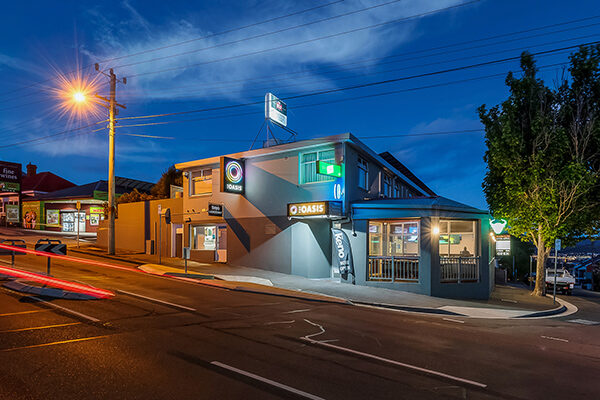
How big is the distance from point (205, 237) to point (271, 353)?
18.5m

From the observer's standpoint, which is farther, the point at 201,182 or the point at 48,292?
the point at 201,182

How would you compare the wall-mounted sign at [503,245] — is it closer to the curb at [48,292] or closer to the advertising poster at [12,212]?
the curb at [48,292]

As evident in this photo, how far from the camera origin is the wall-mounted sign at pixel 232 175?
2089 centimetres

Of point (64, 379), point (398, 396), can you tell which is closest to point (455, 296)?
point (398, 396)

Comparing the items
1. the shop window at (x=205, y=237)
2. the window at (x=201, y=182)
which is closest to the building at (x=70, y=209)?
the window at (x=201, y=182)

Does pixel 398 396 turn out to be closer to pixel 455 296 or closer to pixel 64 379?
pixel 64 379

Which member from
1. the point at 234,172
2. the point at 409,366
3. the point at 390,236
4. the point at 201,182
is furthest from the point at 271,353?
the point at 201,182

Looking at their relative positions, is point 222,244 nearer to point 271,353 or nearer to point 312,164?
point 312,164

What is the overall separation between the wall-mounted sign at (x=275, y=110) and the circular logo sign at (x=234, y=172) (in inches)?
146

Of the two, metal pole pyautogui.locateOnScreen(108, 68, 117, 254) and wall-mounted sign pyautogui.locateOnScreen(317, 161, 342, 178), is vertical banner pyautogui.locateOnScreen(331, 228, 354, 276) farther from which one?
metal pole pyautogui.locateOnScreen(108, 68, 117, 254)

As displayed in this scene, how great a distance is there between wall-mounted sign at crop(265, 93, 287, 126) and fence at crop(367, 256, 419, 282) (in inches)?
439

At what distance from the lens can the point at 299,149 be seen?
20.1 metres

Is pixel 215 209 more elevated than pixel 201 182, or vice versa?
pixel 201 182

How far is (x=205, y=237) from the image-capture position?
24703mm
